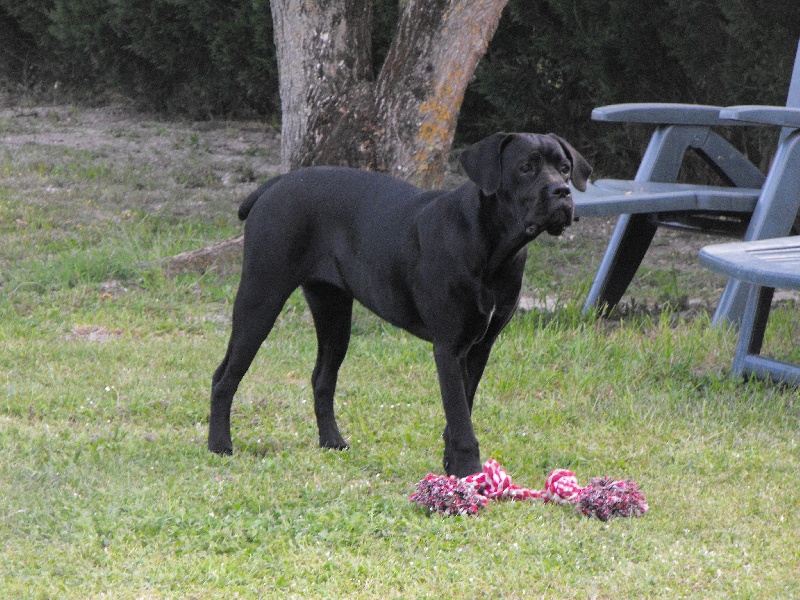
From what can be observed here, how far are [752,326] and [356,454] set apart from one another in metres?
2.18

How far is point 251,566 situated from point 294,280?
1.37 meters

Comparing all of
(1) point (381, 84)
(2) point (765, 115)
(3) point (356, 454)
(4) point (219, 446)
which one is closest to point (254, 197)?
(4) point (219, 446)

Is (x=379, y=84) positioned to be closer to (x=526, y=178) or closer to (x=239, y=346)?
(x=239, y=346)

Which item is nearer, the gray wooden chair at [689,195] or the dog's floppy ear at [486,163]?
the dog's floppy ear at [486,163]

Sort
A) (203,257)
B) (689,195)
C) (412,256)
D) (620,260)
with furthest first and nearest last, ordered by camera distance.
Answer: (203,257), (620,260), (689,195), (412,256)

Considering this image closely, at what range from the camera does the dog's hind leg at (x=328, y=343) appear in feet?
15.3

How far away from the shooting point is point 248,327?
14.8 ft

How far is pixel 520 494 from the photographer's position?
4062mm

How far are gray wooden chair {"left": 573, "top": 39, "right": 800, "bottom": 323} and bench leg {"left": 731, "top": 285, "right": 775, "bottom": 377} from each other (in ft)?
1.79

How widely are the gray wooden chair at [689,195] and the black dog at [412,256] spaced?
5.27 feet

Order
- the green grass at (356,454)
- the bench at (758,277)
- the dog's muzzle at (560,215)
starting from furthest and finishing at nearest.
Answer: the bench at (758,277) < the dog's muzzle at (560,215) < the green grass at (356,454)

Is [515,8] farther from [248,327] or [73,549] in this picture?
[73,549]

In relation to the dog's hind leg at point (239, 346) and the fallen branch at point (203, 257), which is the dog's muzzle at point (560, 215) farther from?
the fallen branch at point (203, 257)

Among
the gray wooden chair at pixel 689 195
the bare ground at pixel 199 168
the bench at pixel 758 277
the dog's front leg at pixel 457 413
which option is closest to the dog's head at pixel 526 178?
the dog's front leg at pixel 457 413
